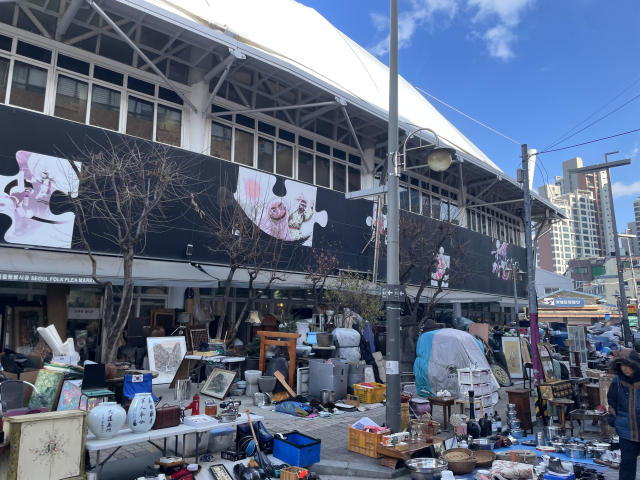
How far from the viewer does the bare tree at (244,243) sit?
555 inches

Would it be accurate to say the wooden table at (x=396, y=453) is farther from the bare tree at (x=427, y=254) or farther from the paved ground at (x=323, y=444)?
the bare tree at (x=427, y=254)

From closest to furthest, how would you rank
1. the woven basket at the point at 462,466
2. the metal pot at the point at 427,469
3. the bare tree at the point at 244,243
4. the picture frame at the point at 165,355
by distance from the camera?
the metal pot at the point at 427,469
the woven basket at the point at 462,466
the picture frame at the point at 165,355
the bare tree at the point at 244,243

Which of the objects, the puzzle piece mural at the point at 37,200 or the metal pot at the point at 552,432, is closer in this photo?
the metal pot at the point at 552,432

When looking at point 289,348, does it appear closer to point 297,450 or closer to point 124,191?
point 297,450

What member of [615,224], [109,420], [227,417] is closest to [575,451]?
[227,417]

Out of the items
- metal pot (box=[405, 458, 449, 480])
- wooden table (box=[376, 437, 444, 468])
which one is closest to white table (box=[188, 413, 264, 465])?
wooden table (box=[376, 437, 444, 468])

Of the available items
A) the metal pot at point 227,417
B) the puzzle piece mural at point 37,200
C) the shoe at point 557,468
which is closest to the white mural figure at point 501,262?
the shoe at point 557,468

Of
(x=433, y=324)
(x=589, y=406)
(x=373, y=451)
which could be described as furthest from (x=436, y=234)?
(x=373, y=451)

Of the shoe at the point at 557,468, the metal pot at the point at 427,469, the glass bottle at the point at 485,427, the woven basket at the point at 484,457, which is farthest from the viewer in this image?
the glass bottle at the point at 485,427

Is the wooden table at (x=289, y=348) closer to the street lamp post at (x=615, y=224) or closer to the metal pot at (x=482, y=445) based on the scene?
the metal pot at (x=482, y=445)

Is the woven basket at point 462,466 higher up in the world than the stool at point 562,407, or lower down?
lower down

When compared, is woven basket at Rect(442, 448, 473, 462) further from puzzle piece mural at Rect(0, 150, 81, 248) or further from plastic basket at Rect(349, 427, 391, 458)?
puzzle piece mural at Rect(0, 150, 81, 248)

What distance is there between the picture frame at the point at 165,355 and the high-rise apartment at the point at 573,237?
419 ft

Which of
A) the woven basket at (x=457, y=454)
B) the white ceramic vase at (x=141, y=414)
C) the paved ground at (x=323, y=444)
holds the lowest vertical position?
the paved ground at (x=323, y=444)
